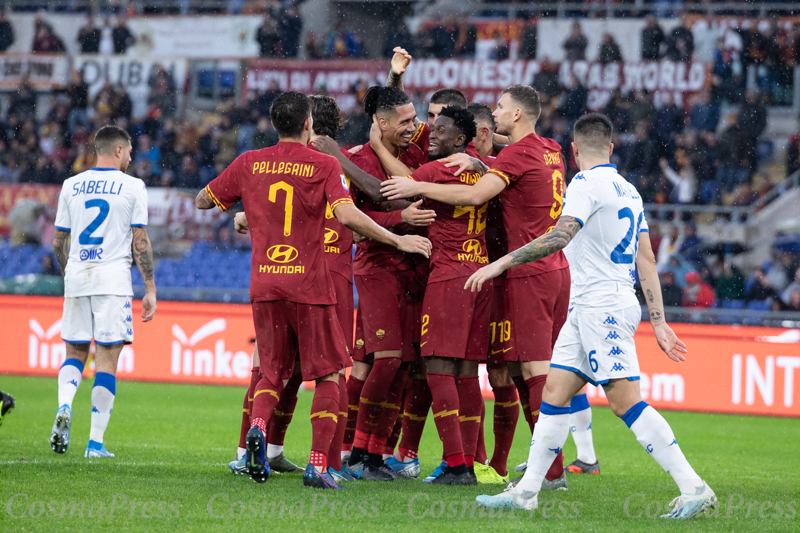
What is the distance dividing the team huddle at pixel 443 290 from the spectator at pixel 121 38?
16972 mm

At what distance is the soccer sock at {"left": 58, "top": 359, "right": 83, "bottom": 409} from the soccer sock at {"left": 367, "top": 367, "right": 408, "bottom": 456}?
2373 mm

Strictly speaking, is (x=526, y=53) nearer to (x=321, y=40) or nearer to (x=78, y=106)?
(x=321, y=40)

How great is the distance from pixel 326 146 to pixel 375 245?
2.42 ft

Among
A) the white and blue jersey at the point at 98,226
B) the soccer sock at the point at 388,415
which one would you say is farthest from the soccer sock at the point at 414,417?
the white and blue jersey at the point at 98,226

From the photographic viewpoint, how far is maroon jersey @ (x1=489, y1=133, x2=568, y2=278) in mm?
5758

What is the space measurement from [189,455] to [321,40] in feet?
53.9

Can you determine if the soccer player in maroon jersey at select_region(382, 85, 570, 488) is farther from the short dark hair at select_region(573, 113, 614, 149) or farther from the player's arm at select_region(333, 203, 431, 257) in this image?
the short dark hair at select_region(573, 113, 614, 149)

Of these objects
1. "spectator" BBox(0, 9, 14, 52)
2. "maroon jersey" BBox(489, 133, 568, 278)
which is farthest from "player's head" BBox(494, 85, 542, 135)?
"spectator" BBox(0, 9, 14, 52)

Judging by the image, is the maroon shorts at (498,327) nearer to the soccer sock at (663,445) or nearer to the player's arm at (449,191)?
the player's arm at (449,191)

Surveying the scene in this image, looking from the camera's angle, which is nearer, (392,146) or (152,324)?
(392,146)

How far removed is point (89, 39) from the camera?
72.3 feet

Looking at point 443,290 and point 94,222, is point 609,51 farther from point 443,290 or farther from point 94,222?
point 443,290

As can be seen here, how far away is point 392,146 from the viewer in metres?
6.33

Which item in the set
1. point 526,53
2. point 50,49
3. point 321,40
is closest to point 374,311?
point 526,53
